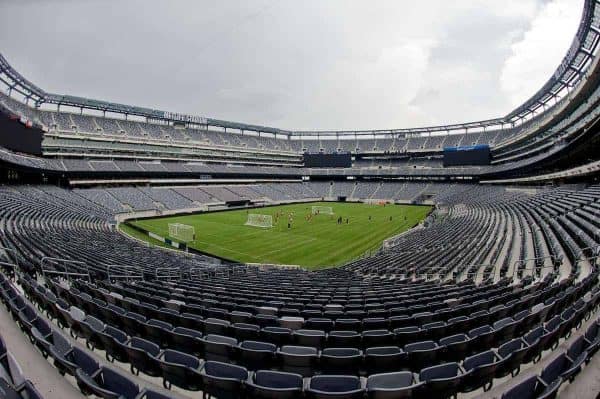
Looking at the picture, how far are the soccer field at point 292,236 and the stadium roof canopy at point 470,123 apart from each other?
28.6 metres

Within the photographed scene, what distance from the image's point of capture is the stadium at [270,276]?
476cm

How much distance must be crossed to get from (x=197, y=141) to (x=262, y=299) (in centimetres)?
7439

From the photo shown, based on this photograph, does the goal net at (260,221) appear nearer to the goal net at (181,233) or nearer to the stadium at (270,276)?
the stadium at (270,276)

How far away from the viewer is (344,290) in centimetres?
1179

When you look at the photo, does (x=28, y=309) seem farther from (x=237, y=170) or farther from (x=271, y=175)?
(x=271, y=175)

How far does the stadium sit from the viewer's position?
4.76 metres

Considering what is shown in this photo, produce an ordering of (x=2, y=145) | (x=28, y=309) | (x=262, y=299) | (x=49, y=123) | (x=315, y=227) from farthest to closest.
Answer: (x=49, y=123) < (x=315, y=227) < (x=2, y=145) < (x=262, y=299) < (x=28, y=309)

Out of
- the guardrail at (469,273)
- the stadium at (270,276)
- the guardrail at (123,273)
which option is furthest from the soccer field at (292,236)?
the guardrail at (123,273)

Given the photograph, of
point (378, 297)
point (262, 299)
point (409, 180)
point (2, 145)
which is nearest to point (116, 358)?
point (262, 299)

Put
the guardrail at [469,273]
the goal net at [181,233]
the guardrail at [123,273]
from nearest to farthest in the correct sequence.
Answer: the guardrail at [123,273] → the guardrail at [469,273] → the goal net at [181,233]

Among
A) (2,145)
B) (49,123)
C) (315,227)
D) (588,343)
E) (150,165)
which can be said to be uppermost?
(49,123)

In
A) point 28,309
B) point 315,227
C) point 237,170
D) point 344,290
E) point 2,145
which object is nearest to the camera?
point 28,309

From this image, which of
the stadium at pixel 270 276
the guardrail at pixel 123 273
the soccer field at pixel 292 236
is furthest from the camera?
the soccer field at pixel 292 236

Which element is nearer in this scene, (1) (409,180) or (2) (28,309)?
(2) (28,309)
